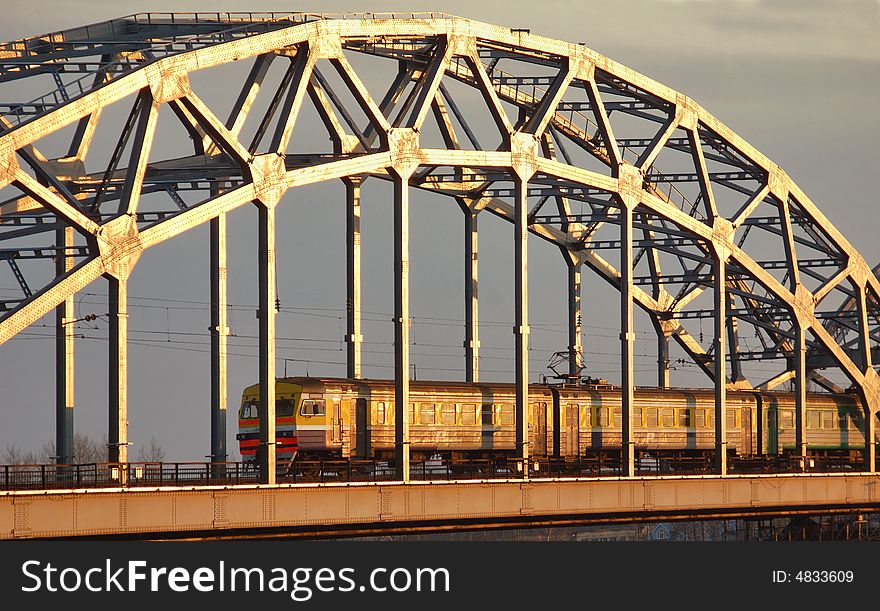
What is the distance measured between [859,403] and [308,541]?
49.4 m

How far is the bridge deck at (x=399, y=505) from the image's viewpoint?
179 feet

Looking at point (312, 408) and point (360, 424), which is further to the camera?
point (360, 424)

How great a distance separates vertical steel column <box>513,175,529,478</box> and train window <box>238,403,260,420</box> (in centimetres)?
1104

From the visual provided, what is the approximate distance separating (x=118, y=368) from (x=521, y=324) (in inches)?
834

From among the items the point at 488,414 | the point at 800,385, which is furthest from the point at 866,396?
the point at 488,414

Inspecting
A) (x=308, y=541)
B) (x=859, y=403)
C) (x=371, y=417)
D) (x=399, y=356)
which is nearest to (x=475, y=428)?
(x=371, y=417)

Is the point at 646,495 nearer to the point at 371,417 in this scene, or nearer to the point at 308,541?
the point at 371,417

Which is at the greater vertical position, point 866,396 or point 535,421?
point 866,396

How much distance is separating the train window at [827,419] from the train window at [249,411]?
37.3 m

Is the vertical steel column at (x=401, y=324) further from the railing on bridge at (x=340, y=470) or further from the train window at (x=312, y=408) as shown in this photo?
the train window at (x=312, y=408)

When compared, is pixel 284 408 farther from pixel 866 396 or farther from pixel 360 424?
pixel 866 396

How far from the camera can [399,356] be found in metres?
68.4

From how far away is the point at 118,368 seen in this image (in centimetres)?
5809

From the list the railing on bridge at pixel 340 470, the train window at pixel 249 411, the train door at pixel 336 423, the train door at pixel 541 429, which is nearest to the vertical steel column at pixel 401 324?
the railing on bridge at pixel 340 470
